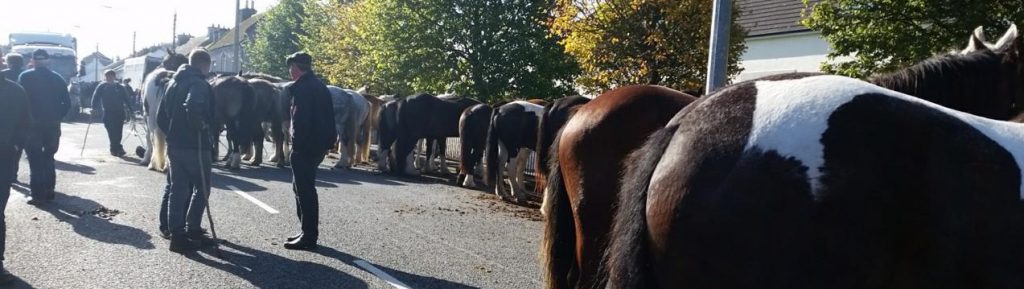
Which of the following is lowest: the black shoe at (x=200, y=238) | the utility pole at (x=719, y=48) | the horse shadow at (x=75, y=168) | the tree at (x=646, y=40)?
the black shoe at (x=200, y=238)

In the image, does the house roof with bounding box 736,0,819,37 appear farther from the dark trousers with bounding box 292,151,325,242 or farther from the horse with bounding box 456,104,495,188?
the dark trousers with bounding box 292,151,325,242

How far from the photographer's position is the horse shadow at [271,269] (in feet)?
18.5

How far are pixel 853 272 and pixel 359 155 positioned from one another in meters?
15.6

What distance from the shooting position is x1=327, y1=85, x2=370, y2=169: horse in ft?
51.2

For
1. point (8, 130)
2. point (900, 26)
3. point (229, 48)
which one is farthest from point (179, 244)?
point (229, 48)

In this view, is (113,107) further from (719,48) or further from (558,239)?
(558,239)

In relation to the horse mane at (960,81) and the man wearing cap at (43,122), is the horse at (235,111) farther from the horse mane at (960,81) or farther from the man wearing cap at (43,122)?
the horse mane at (960,81)

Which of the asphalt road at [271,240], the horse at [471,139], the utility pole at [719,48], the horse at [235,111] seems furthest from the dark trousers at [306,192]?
the horse at [235,111]

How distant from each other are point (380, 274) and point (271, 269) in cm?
88

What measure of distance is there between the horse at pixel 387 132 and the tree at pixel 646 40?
4018 millimetres

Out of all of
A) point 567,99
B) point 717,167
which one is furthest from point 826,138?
point 567,99

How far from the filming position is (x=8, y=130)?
5984 millimetres

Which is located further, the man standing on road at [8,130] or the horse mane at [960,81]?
the man standing on road at [8,130]

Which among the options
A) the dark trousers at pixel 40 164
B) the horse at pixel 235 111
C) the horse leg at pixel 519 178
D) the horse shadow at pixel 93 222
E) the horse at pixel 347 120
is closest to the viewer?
the horse shadow at pixel 93 222
